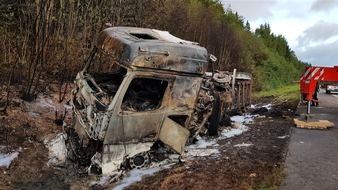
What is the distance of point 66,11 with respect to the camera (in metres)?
11.1

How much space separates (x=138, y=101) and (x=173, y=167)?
1430 mm

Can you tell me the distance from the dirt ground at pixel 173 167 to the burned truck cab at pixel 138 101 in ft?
1.66

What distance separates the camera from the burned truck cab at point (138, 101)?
5.75m

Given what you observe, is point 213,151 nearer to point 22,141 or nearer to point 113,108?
point 113,108

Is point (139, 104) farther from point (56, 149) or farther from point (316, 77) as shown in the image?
point (316, 77)

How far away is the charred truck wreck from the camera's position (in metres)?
5.77

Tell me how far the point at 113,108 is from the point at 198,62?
182cm

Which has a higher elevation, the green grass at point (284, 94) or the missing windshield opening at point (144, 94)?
the missing windshield opening at point (144, 94)

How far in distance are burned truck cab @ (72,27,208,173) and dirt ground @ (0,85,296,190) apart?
505 mm

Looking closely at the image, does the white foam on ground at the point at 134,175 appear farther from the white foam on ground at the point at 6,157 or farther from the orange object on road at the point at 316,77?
the orange object on road at the point at 316,77

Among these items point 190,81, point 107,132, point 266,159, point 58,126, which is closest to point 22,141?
point 58,126

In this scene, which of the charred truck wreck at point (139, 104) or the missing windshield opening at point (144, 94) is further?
the missing windshield opening at point (144, 94)

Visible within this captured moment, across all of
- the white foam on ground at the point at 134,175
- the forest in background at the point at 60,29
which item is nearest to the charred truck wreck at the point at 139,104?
the white foam on ground at the point at 134,175

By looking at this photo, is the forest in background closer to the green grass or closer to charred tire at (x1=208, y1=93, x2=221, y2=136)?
charred tire at (x1=208, y1=93, x2=221, y2=136)
